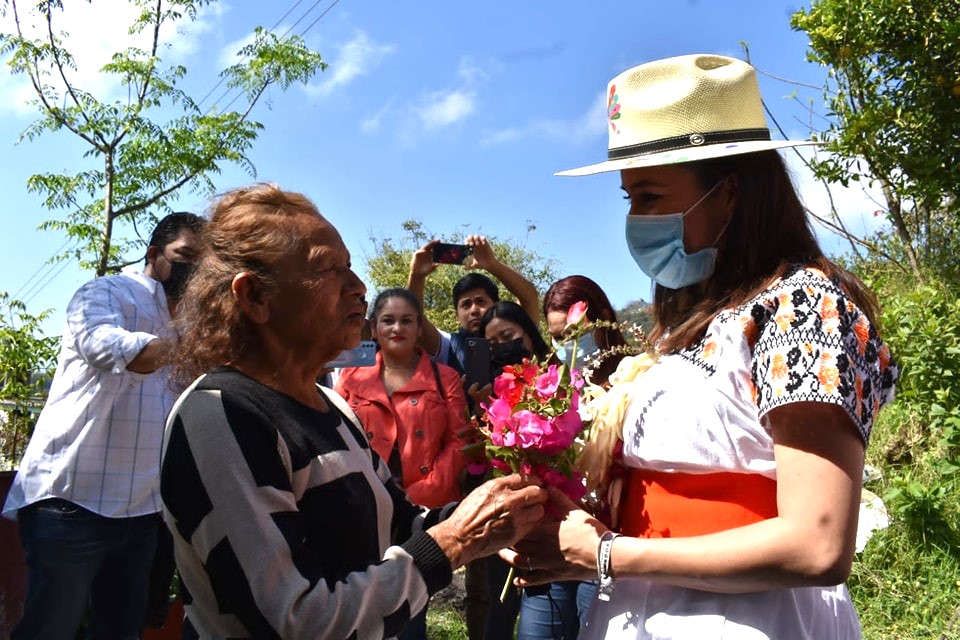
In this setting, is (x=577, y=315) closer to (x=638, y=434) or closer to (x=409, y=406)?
(x=638, y=434)

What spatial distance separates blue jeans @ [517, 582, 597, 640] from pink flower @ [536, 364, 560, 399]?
1.41 m

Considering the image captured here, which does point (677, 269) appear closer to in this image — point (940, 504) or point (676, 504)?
point (676, 504)

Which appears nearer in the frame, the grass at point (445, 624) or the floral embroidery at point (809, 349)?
the floral embroidery at point (809, 349)

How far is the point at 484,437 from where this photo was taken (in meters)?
2.19

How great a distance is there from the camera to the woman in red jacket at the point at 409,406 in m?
4.33

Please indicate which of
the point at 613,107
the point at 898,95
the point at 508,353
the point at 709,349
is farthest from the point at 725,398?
the point at 898,95

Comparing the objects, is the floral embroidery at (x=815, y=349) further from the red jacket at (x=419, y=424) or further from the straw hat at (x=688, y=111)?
the red jacket at (x=419, y=424)

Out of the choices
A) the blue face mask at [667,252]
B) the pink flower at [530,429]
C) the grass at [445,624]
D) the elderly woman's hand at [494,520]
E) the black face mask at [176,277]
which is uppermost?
the black face mask at [176,277]

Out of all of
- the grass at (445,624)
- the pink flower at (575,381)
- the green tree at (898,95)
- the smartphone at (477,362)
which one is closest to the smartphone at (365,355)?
the smartphone at (477,362)

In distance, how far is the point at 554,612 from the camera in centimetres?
352

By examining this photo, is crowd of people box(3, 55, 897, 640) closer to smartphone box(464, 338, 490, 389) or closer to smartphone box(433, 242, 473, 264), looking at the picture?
smartphone box(464, 338, 490, 389)

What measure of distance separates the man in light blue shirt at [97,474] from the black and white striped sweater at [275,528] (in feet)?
5.40

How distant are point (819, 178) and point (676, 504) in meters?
6.36

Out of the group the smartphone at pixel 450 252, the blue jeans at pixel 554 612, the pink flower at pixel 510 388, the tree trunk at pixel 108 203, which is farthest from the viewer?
the tree trunk at pixel 108 203
